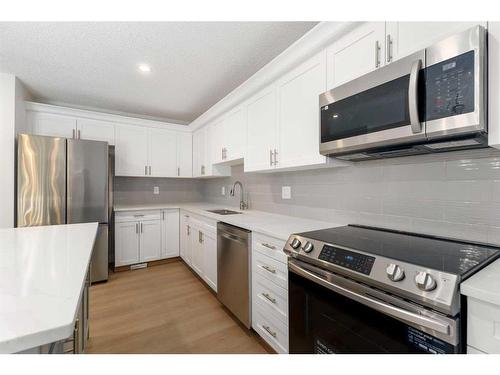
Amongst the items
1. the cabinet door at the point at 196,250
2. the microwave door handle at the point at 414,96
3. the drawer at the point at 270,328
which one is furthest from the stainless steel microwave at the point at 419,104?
the cabinet door at the point at 196,250

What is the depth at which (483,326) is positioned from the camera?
2.39 feet

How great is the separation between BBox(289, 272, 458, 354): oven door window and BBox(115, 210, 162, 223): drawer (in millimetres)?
2677

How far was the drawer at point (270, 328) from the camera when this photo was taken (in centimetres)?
151

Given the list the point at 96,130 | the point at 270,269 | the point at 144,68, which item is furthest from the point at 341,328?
the point at 96,130

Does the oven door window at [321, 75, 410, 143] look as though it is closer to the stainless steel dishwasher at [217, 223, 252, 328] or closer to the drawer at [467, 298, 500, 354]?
the drawer at [467, 298, 500, 354]

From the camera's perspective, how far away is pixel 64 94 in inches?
114

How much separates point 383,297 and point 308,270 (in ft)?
1.25

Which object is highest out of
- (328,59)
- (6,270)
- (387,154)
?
(328,59)

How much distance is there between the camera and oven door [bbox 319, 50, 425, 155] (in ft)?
3.45

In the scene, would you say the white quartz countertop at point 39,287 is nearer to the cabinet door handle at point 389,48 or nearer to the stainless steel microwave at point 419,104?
the stainless steel microwave at point 419,104

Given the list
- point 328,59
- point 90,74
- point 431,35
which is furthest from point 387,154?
point 90,74

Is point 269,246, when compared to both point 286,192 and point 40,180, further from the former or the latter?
point 40,180

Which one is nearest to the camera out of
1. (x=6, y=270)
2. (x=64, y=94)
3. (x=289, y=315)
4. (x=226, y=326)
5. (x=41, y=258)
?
(x=6, y=270)

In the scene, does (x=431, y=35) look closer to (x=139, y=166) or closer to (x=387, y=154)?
(x=387, y=154)
